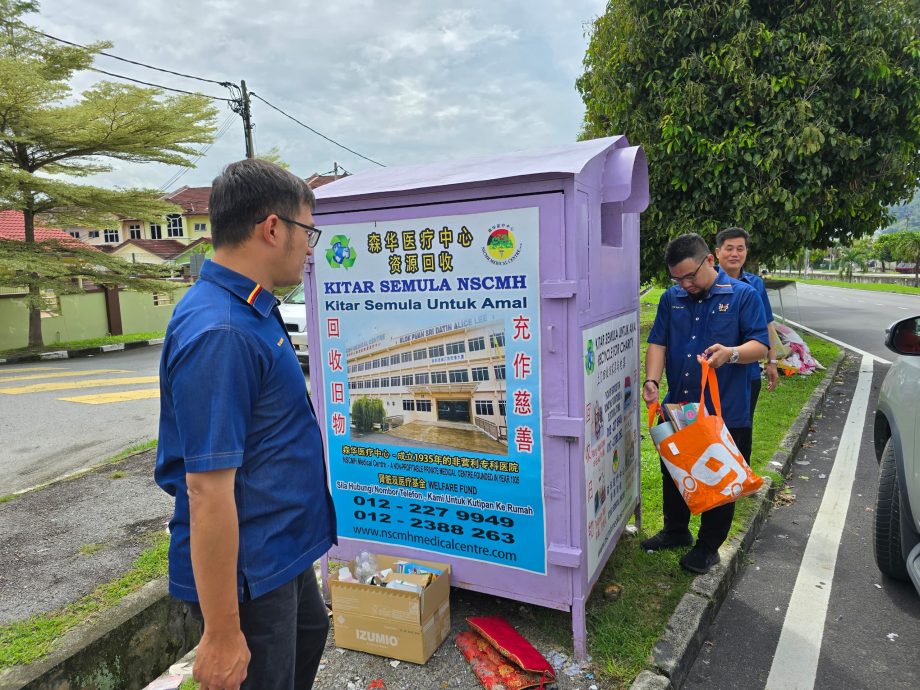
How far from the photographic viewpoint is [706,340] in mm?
3201

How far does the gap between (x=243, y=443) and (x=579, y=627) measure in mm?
1839

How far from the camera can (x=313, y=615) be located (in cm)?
183

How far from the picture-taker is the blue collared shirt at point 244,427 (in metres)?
1.28

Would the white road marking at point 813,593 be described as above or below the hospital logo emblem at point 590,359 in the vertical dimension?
below

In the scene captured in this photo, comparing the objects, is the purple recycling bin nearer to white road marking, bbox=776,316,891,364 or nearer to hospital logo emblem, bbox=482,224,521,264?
hospital logo emblem, bbox=482,224,521,264

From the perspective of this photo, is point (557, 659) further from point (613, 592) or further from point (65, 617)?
point (65, 617)

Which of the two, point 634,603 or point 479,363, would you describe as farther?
point 634,603

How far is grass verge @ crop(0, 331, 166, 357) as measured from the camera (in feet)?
50.3

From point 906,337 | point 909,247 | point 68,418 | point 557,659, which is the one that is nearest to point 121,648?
point 557,659

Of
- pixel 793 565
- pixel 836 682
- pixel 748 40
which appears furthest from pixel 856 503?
pixel 748 40

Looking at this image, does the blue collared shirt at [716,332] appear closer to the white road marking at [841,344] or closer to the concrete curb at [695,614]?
the concrete curb at [695,614]

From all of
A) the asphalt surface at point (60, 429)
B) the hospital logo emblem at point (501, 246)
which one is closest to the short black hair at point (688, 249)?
the hospital logo emblem at point (501, 246)

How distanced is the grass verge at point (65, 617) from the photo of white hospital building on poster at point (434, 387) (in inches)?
55.8

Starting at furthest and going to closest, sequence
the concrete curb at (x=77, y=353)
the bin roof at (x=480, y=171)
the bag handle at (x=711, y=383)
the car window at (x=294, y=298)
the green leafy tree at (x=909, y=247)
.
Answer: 1. the green leafy tree at (x=909, y=247)
2. the concrete curb at (x=77, y=353)
3. the car window at (x=294, y=298)
4. the bag handle at (x=711, y=383)
5. the bin roof at (x=480, y=171)
